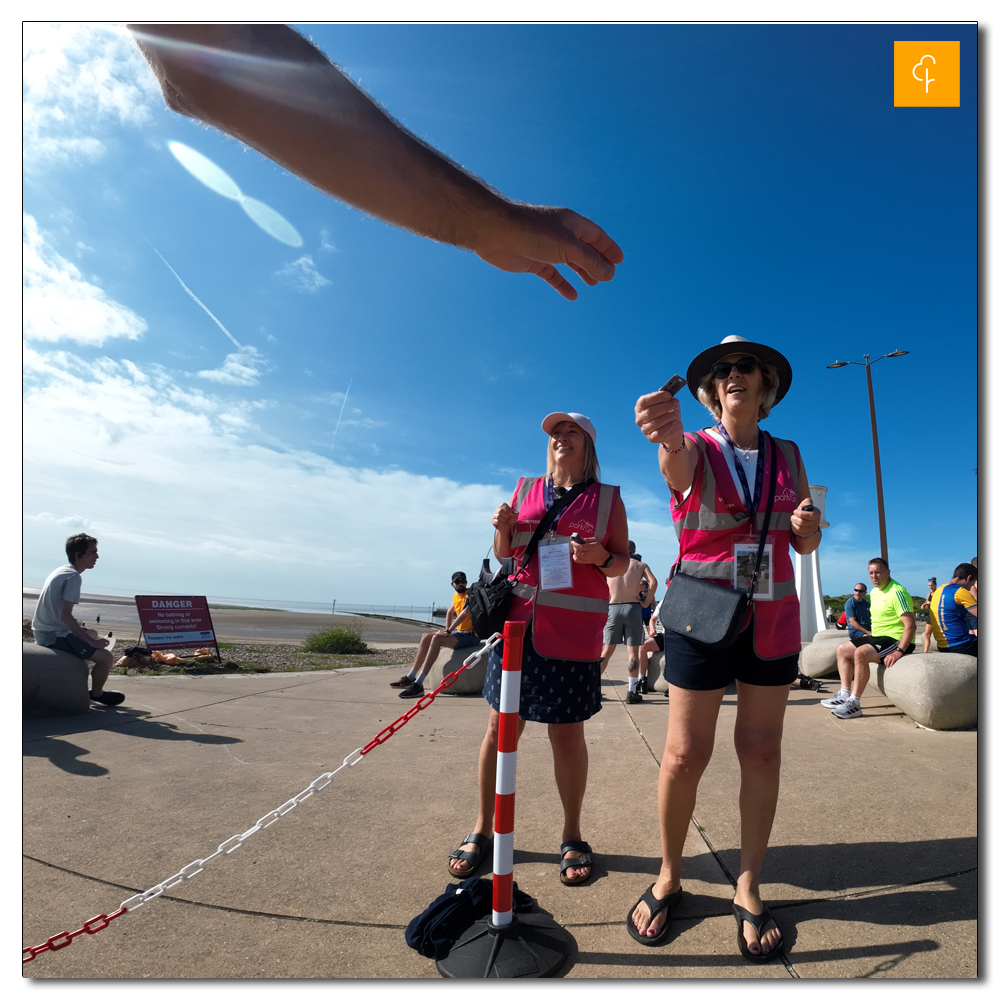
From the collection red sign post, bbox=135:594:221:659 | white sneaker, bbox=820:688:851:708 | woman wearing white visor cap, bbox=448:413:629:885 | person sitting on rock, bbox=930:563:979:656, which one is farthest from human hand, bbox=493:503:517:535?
red sign post, bbox=135:594:221:659

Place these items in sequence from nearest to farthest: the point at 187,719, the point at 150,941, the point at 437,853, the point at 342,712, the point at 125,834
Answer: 1. the point at 150,941
2. the point at 437,853
3. the point at 125,834
4. the point at 187,719
5. the point at 342,712

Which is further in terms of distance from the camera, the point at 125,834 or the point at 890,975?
the point at 125,834

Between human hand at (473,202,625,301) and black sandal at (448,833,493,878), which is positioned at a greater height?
human hand at (473,202,625,301)

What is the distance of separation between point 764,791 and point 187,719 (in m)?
4.72

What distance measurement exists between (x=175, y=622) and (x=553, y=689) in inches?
330

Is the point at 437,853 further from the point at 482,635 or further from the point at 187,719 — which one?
the point at 187,719

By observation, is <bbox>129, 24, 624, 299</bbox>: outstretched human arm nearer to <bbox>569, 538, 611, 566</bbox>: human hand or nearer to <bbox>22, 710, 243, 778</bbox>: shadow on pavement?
<bbox>569, 538, 611, 566</bbox>: human hand

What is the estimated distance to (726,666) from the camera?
2.00 m

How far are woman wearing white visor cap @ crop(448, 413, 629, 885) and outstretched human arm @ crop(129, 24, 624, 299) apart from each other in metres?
1.36

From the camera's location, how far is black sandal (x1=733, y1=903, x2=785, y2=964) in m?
1.78

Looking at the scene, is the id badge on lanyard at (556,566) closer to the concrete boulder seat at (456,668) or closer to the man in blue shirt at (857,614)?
the concrete boulder seat at (456,668)

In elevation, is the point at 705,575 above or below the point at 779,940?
above

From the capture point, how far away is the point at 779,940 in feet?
5.98
